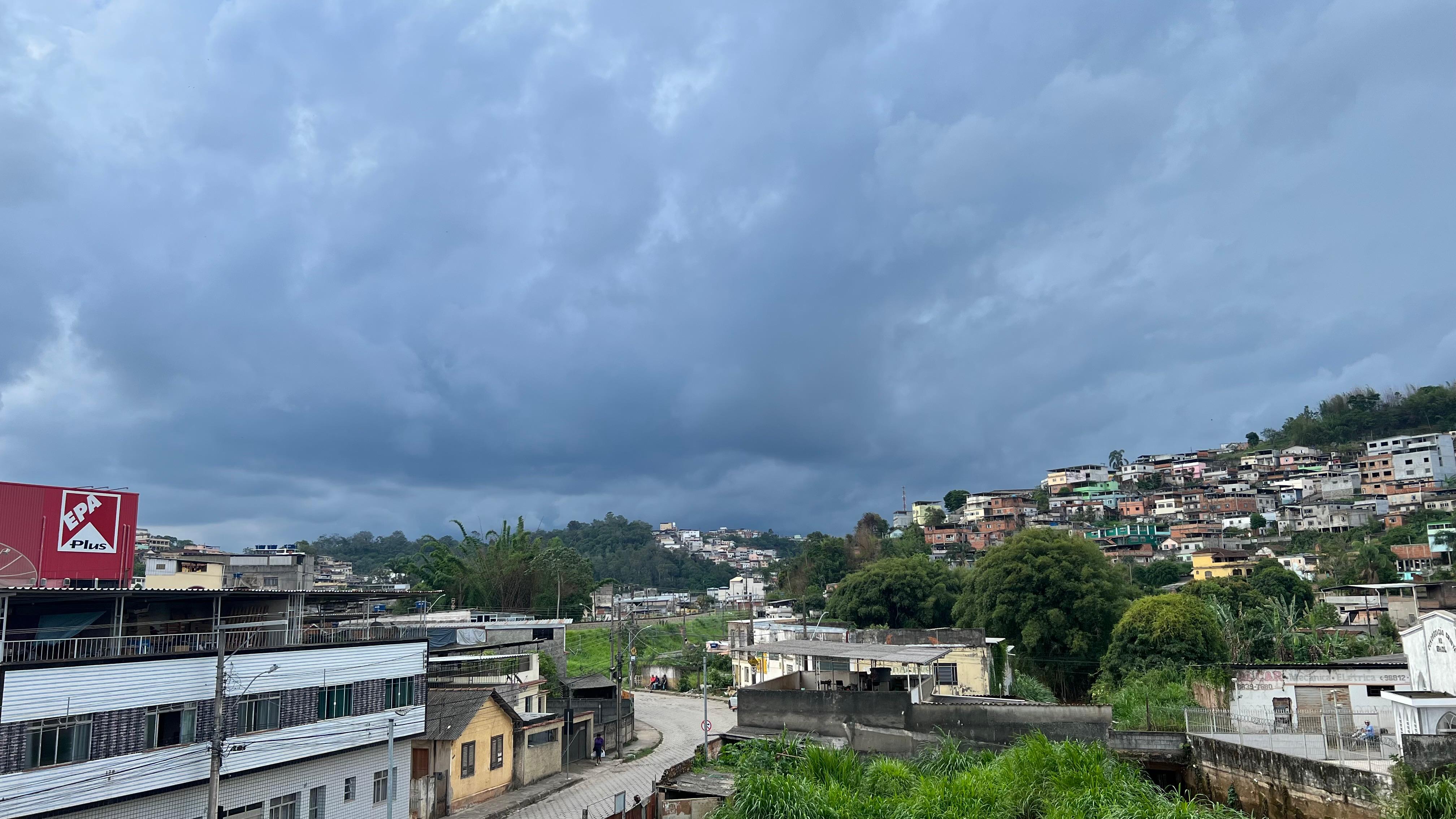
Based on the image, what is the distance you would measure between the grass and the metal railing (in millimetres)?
35848

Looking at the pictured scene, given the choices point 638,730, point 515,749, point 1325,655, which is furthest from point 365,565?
point 1325,655

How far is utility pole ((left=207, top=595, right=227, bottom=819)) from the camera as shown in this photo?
19.5m

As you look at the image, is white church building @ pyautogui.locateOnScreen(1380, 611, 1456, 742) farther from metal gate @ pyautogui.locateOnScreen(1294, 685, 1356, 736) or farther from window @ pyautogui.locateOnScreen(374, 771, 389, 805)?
window @ pyautogui.locateOnScreen(374, 771, 389, 805)

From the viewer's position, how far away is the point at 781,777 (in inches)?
774

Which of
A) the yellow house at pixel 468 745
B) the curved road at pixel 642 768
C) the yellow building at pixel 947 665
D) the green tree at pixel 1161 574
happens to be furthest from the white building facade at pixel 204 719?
the green tree at pixel 1161 574

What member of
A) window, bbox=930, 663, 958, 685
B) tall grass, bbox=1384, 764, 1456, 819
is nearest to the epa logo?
tall grass, bbox=1384, 764, 1456, 819

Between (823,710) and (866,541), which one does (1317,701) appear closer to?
(823,710)

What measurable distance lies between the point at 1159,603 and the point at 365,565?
14662 cm

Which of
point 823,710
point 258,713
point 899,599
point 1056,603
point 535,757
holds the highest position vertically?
point 1056,603

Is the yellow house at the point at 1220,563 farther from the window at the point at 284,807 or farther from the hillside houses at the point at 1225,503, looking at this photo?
the window at the point at 284,807

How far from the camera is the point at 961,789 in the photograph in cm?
1973

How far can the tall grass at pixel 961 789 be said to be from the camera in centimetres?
1827

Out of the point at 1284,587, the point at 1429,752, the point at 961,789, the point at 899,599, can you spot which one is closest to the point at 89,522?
the point at 961,789

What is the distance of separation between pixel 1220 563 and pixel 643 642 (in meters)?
50.1
